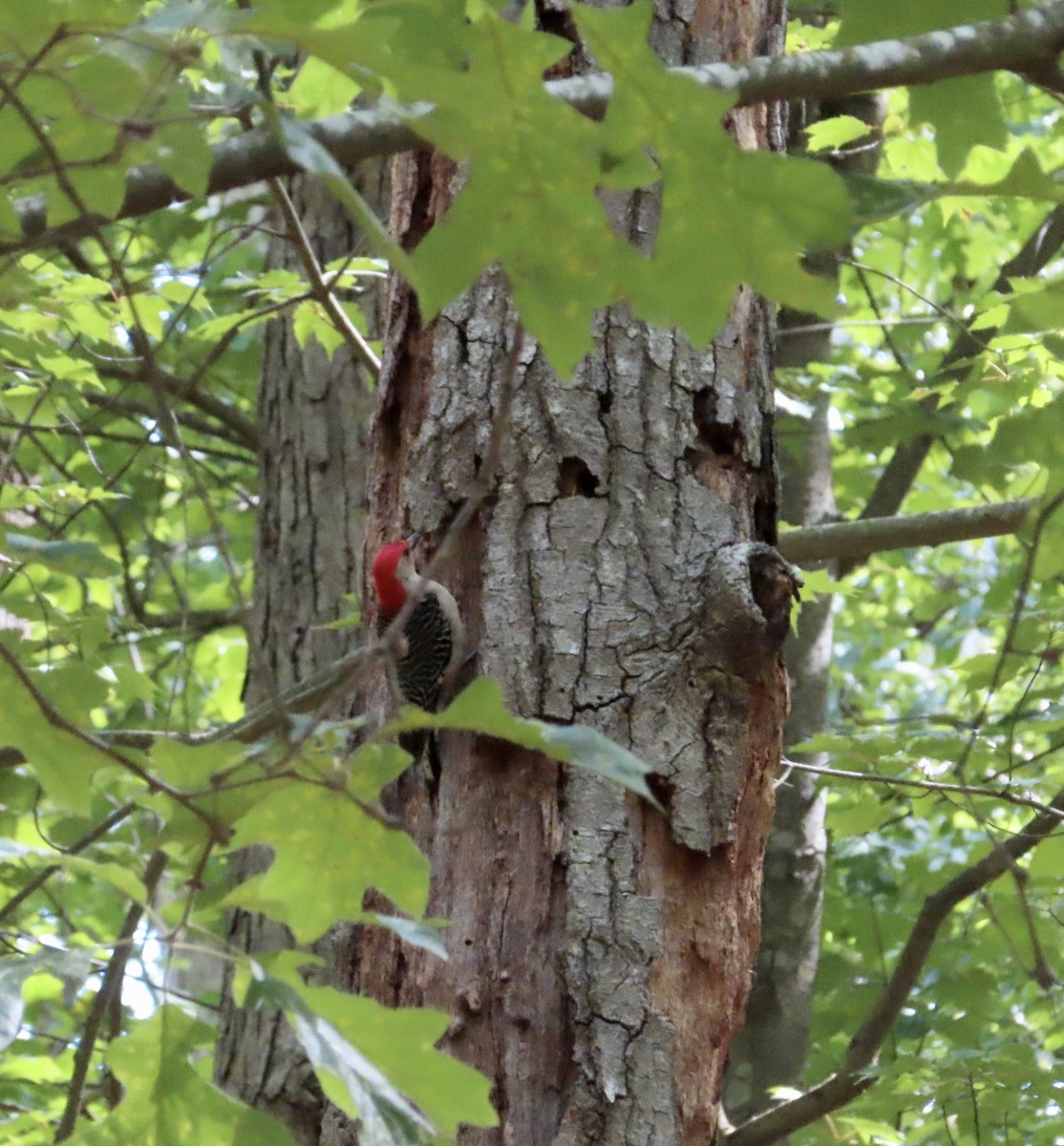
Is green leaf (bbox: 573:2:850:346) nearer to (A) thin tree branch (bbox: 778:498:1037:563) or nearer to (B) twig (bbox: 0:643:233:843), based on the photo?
(B) twig (bbox: 0:643:233:843)

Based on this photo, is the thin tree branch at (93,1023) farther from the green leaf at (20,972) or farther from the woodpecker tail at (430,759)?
the green leaf at (20,972)

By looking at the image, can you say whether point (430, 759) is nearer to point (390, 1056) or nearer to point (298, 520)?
point (390, 1056)

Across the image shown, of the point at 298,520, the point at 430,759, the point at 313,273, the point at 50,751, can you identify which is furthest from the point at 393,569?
the point at 298,520

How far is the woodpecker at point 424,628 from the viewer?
7.58 feet

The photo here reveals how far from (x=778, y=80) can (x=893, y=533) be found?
6.00 ft

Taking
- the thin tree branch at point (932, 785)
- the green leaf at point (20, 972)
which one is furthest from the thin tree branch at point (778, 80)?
the thin tree branch at point (932, 785)

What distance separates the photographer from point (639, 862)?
6.90ft

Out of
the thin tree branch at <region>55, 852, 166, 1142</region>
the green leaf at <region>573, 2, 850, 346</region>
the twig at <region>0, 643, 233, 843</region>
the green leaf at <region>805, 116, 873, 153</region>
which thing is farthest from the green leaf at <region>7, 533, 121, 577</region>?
the green leaf at <region>805, 116, 873, 153</region>

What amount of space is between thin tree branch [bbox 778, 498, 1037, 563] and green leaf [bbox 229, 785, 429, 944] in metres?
1.69

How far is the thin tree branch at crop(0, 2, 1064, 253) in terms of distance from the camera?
133 centimetres

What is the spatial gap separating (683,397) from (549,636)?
0.50 metres

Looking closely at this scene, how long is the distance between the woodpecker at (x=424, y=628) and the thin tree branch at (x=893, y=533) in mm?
859

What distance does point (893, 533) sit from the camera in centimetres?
310

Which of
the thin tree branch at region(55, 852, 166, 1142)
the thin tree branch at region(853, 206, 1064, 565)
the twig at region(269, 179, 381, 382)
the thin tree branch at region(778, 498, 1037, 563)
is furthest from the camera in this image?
the thin tree branch at region(853, 206, 1064, 565)
